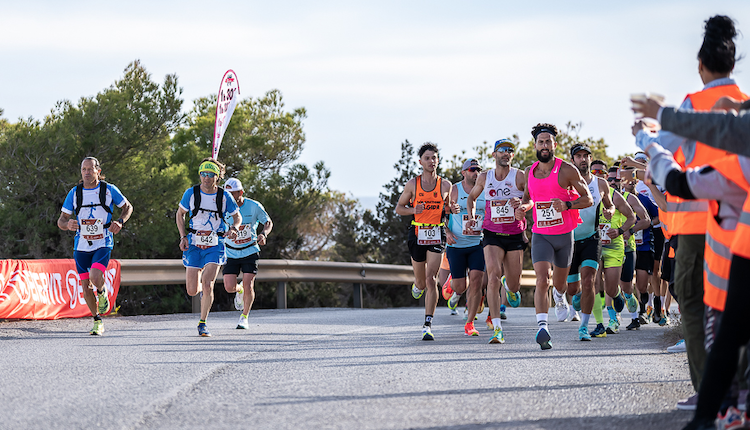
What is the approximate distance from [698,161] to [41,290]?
10.3 m

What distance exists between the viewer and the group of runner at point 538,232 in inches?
379

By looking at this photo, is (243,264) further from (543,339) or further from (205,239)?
(543,339)

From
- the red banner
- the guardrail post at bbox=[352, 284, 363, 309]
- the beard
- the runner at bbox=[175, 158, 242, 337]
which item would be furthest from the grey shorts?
the guardrail post at bbox=[352, 284, 363, 309]

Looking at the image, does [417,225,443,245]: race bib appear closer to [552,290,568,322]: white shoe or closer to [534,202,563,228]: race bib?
[534,202,563,228]: race bib

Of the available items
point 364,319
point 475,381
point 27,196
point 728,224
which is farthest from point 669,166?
point 27,196

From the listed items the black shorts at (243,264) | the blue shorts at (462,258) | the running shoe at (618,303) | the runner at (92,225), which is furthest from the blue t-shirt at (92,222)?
the running shoe at (618,303)

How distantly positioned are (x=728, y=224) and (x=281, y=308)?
542 inches

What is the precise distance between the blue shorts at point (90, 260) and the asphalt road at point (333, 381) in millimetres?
815

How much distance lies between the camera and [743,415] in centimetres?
413

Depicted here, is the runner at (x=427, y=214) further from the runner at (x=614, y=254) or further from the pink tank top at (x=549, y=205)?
the runner at (x=614, y=254)

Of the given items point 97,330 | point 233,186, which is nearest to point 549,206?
point 233,186

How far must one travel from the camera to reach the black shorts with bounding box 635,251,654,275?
45.7 ft

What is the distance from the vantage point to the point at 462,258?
37.6 feet

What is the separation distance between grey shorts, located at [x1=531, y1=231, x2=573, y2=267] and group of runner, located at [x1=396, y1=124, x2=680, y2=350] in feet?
0.04
